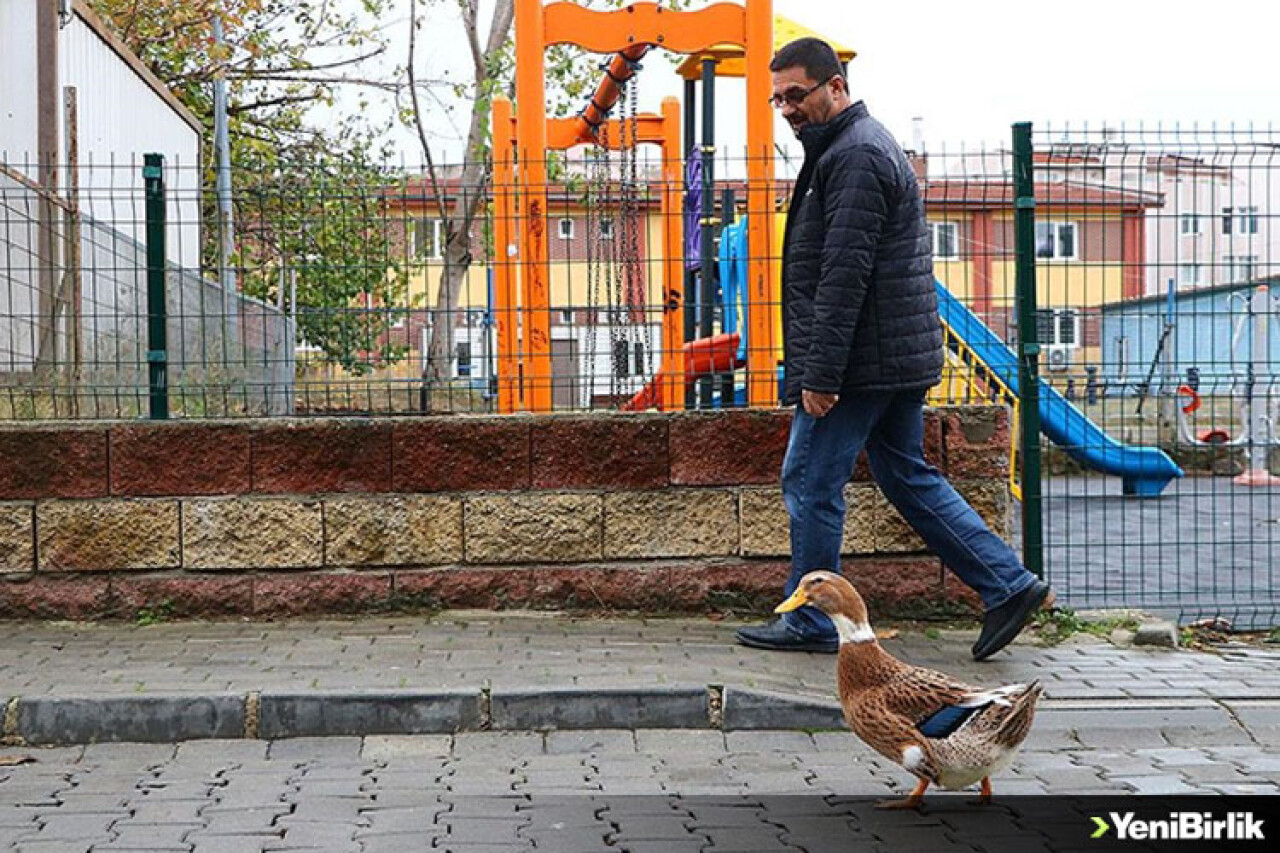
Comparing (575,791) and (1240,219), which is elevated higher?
(1240,219)

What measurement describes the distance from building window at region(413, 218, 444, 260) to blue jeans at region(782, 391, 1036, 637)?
7.15 ft

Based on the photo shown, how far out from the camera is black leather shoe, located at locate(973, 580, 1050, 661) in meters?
7.25

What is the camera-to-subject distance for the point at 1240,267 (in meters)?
8.49

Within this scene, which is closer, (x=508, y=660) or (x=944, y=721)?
(x=944, y=721)

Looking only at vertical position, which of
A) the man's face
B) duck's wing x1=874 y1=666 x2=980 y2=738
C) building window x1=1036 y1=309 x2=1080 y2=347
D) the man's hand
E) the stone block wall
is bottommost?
duck's wing x1=874 y1=666 x2=980 y2=738

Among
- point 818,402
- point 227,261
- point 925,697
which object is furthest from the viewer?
point 227,261

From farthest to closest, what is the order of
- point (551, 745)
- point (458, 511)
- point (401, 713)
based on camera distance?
point (458, 511)
point (401, 713)
point (551, 745)

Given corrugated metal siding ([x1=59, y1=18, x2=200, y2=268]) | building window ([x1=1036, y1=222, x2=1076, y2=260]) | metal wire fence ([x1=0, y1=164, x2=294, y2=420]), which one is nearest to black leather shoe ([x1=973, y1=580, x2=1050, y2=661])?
building window ([x1=1036, y1=222, x2=1076, y2=260])

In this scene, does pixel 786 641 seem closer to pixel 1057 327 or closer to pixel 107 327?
pixel 1057 327

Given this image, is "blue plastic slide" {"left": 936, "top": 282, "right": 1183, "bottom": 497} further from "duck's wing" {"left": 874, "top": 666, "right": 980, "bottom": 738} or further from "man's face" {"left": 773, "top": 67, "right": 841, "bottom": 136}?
"duck's wing" {"left": 874, "top": 666, "right": 980, "bottom": 738}

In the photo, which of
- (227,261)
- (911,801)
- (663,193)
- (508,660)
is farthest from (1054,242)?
(227,261)

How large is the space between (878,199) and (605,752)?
244 cm

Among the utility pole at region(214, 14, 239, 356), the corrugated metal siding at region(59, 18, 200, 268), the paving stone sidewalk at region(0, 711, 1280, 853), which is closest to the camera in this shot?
the paving stone sidewalk at region(0, 711, 1280, 853)

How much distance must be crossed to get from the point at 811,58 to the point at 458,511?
2.71 meters
